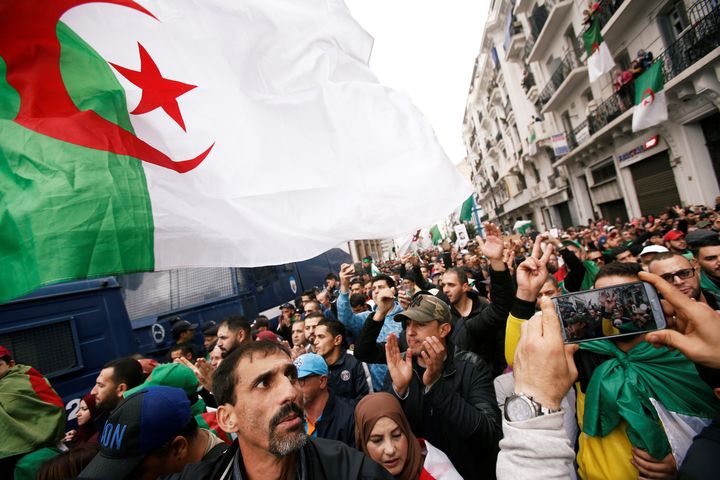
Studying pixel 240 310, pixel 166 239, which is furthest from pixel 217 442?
pixel 240 310

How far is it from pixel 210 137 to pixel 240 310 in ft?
19.4

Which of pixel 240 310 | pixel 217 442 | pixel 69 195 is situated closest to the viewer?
pixel 69 195

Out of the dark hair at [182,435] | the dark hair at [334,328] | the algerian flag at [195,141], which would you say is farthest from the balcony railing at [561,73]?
the dark hair at [182,435]

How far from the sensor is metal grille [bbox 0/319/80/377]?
422 centimetres

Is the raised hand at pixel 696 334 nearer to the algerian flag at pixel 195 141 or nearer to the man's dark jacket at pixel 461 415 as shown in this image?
the man's dark jacket at pixel 461 415

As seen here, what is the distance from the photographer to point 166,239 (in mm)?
1747

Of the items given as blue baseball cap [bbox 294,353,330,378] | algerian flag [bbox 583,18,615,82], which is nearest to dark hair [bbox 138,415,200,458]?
blue baseball cap [bbox 294,353,330,378]

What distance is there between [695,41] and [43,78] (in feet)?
43.1

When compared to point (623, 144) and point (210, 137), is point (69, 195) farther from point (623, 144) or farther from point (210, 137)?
point (623, 144)

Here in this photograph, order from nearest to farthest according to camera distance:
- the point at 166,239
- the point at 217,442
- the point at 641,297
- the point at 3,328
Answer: the point at 641,297
the point at 166,239
the point at 217,442
the point at 3,328

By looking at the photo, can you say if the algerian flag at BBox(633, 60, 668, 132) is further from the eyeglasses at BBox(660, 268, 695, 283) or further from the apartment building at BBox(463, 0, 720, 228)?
the eyeglasses at BBox(660, 268, 695, 283)

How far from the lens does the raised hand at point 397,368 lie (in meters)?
1.90

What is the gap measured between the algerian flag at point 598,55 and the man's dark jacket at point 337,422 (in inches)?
529

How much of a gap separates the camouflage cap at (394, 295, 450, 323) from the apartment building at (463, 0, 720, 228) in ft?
35.2
